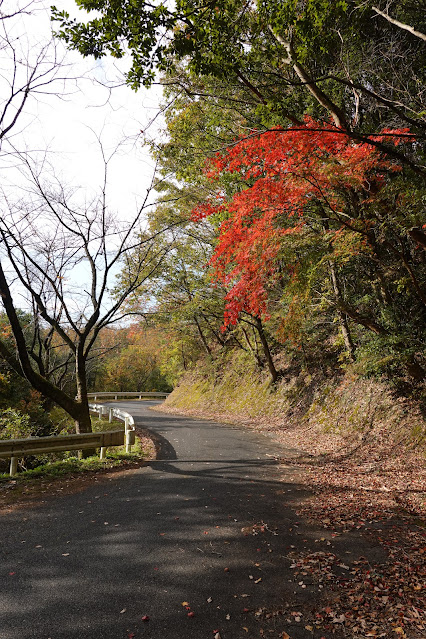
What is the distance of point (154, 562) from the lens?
366 centimetres

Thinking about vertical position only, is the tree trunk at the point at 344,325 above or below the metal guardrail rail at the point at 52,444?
above

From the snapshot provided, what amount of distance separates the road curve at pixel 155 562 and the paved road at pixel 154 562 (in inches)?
0.4

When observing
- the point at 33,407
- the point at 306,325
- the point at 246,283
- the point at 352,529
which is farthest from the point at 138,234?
the point at 352,529

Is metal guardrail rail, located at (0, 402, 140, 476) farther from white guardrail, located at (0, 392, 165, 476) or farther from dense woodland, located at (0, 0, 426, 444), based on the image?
dense woodland, located at (0, 0, 426, 444)

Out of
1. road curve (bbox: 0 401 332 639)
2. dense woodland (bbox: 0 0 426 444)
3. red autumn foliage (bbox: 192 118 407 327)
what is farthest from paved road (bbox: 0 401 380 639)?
red autumn foliage (bbox: 192 118 407 327)

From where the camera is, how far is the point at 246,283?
12.4m

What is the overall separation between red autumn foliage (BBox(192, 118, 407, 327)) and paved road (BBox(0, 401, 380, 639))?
5.50 meters

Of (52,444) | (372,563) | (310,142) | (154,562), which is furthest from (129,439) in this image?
(310,142)

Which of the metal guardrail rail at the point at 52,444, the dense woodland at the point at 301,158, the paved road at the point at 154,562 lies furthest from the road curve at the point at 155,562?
the dense woodland at the point at 301,158

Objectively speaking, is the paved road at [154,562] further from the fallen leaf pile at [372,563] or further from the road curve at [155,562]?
the fallen leaf pile at [372,563]

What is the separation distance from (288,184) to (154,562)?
834 cm

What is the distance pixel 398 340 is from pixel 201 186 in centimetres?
994

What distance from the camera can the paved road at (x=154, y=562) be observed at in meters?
2.78

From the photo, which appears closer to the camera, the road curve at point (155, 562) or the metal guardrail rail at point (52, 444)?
the road curve at point (155, 562)
